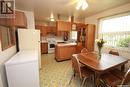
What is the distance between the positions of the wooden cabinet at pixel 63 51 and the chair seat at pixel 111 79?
2352 mm

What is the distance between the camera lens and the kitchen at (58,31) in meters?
2.17

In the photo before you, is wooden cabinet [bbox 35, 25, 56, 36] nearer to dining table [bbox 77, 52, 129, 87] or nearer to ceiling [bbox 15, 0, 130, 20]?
ceiling [bbox 15, 0, 130, 20]

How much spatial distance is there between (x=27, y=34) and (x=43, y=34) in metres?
3.23

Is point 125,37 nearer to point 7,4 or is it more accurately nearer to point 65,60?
point 65,60

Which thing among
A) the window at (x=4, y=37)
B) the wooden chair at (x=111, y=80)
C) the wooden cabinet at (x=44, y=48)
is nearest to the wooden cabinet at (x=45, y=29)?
the wooden cabinet at (x=44, y=48)

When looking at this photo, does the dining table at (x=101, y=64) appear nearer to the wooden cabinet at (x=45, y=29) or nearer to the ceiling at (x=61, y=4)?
the ceiling at (x=61, y=4)

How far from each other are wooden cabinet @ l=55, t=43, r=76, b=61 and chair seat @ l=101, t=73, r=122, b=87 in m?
2.35

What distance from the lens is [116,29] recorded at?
3.20 m

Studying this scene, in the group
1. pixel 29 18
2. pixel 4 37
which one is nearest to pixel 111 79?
pixel 4 37

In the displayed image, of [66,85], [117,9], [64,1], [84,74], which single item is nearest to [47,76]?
[66,85]

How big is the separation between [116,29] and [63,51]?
2.41m

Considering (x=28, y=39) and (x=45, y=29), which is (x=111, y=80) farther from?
(x=45, y=29)

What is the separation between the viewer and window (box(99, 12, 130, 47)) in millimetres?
2860

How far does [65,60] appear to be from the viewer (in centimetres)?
412
